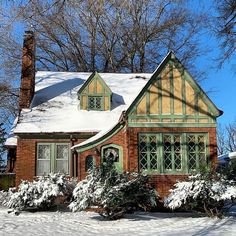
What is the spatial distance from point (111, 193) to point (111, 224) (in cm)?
99

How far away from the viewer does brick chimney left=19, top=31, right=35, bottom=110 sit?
2116cm

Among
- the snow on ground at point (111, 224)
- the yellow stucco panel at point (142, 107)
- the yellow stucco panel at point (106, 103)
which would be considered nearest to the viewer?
the snow on ground at point (111, 224)

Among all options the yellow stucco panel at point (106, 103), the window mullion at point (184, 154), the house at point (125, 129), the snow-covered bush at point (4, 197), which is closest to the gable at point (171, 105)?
the house at point (125, 129)

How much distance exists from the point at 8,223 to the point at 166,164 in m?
6.69

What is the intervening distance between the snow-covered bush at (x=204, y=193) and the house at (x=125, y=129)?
1506 mm

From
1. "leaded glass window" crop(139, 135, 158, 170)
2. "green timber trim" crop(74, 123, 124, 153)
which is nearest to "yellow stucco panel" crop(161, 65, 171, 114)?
"leaded glass window" crop(139, 135, 158, 170)

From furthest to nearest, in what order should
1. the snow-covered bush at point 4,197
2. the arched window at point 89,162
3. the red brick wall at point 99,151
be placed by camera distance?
the arched window at point 89,162 → the red brick wall at point 99,151 → the snow-covered bush at point 4,197

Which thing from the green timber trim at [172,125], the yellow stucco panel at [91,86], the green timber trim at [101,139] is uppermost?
the yellow stucco panel at [91,86]

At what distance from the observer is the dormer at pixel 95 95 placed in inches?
847

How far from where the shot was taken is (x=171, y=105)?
1656 centimetres

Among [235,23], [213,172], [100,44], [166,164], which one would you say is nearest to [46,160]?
[166,164]

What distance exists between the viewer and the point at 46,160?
19.5m

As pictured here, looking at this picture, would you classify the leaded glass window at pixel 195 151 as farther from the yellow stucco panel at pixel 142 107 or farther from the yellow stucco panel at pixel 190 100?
the yellow stucco panel at pixel 142 107

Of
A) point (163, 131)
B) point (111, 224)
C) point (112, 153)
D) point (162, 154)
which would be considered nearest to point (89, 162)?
point (112, 153)
